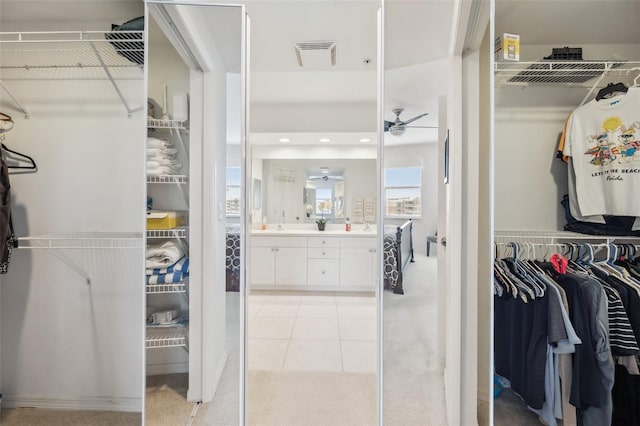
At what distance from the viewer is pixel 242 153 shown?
1.16m

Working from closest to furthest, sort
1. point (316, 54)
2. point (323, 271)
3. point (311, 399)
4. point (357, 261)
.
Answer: point (311, 399) → point (316, 54) → point (357, 261) → point (323, 271)

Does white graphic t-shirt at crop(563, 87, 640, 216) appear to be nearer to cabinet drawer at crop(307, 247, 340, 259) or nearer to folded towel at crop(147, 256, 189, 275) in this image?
folded towel at crop(147, 256, 189, 275)

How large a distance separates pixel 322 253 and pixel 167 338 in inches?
86.9

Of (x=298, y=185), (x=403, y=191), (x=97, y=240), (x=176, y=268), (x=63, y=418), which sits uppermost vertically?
(x=298, y=185)

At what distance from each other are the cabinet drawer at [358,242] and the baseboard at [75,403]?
2297 mm

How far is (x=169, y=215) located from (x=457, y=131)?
1338mm

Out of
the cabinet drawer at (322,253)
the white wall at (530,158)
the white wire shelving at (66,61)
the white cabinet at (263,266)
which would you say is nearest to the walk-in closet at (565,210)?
the white wall at (530,158)

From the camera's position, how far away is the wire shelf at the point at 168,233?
114 centimetres

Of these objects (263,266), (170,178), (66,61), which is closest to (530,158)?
(170,178)

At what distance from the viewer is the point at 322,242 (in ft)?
10.7

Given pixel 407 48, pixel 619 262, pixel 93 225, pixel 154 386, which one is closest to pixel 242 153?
pixel 407 48

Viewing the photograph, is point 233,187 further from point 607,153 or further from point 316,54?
point 607,153

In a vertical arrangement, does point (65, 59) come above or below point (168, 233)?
above

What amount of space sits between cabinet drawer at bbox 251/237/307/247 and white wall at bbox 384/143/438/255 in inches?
80.8
